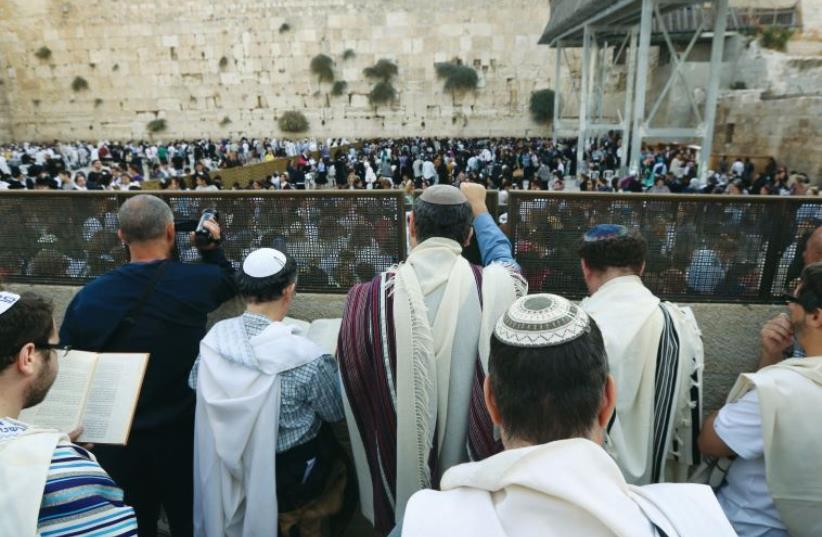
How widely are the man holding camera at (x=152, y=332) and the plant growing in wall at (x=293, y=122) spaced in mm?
27737

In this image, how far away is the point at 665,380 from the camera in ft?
5.47

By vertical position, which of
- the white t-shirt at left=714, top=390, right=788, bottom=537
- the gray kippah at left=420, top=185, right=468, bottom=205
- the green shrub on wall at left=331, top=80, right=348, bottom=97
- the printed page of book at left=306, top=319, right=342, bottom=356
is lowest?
the white t-shirt at left=714, top=390, right=788, bottom=537

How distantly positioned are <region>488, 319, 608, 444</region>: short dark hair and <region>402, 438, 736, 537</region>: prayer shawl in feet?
0.16

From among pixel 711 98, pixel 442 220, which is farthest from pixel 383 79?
pixel 442 220

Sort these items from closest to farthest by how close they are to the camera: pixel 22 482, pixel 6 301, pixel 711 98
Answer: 1. pixel 22 482
2. pixel 6 301
3. pixel 711 98

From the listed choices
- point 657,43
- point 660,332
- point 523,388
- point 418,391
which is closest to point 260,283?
point 418,391

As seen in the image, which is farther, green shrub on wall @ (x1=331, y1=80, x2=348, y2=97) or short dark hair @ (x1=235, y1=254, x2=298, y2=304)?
green shrub on wall @ (x1=331, y1=80, x2=348, y2=97)

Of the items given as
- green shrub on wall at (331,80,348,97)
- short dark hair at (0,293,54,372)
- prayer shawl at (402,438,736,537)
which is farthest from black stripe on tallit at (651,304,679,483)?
green shrub on wall at (331,80,348,97)

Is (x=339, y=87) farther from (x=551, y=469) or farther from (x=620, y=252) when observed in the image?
(x=551, y=469)

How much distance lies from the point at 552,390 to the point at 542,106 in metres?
27.7

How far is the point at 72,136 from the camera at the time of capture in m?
29.9

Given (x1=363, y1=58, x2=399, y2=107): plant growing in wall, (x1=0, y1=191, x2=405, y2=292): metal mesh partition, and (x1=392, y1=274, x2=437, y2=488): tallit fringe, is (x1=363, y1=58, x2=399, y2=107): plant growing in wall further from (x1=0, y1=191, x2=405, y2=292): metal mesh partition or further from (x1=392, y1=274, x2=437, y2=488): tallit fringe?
(x1=392, y1=274, x2=437, y2=488): tallit fringe

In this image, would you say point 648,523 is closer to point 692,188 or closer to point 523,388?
point 523,388

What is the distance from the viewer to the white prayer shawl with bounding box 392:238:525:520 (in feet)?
5.24
